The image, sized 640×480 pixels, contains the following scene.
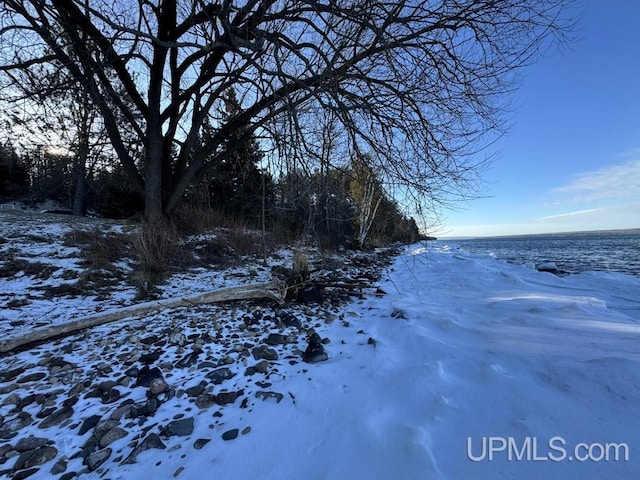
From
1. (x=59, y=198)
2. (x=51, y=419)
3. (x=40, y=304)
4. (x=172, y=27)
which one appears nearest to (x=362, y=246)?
(x=172, y=27)

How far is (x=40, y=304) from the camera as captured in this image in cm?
388

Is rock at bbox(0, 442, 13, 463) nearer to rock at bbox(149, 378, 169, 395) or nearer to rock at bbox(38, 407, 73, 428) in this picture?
rock at bbox(38, 407, 73, 428)

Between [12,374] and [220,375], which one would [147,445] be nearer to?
[220,375]

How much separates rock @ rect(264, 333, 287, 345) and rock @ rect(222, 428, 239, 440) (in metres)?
1.32

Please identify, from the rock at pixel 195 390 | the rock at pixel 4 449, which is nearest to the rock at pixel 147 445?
the rock at pixel 195 390

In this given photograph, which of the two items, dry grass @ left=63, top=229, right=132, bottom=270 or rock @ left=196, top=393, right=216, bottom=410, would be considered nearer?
rock @ left=196, top=393, right=216, bottom=410

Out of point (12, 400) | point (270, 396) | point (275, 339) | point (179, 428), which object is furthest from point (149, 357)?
point (270, 396)

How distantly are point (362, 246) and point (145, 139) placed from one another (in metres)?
11.6

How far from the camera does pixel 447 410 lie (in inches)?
74.7

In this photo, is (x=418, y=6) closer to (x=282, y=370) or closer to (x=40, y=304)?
(x=282, y=370)

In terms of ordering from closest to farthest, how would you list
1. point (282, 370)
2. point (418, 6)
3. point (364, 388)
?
point (364, 388)
point (282, 370)
point (418, 6)

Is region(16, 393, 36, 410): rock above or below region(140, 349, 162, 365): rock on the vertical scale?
below

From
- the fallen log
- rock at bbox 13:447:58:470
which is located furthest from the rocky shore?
the fallen log

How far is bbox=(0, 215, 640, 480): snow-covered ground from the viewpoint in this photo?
4.95 ft
